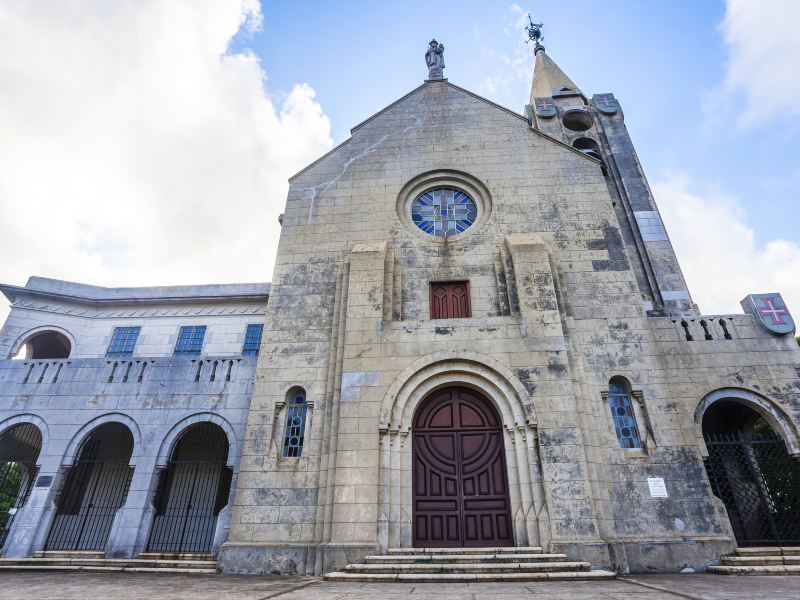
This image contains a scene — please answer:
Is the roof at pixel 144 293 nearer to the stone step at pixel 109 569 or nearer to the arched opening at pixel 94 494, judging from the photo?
the arched opening at pixel 94 494

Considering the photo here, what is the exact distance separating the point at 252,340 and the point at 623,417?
1252 cm

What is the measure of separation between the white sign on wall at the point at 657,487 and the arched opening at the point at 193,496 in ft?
37.9

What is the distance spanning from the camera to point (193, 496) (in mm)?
14297

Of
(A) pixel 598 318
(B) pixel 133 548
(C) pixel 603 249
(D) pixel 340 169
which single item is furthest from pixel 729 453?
(B) pixel 133 548

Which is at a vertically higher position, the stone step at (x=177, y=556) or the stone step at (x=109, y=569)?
the stone step at (x=177, y=556)

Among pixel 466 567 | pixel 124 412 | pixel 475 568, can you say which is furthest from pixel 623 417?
pixel 124 412

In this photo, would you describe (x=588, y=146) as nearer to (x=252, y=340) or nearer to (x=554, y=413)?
(x=554, y=413)

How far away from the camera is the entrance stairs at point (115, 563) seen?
9617 mm

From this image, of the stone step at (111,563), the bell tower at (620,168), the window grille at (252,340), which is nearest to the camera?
the stone step at (111,563)

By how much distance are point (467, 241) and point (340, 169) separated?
495 centimetres

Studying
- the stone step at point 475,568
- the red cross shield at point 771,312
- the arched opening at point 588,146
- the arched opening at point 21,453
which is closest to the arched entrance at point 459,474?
the stone step at point 475,568

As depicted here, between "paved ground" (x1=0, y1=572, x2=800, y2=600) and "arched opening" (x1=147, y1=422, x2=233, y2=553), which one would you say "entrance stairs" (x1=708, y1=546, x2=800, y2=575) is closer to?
"paved ground" (x1=0, y1=572, x2=800, y2=600)

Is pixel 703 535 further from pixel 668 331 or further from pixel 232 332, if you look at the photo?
pixel 232 332

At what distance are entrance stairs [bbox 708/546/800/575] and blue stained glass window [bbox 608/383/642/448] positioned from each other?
252cm
